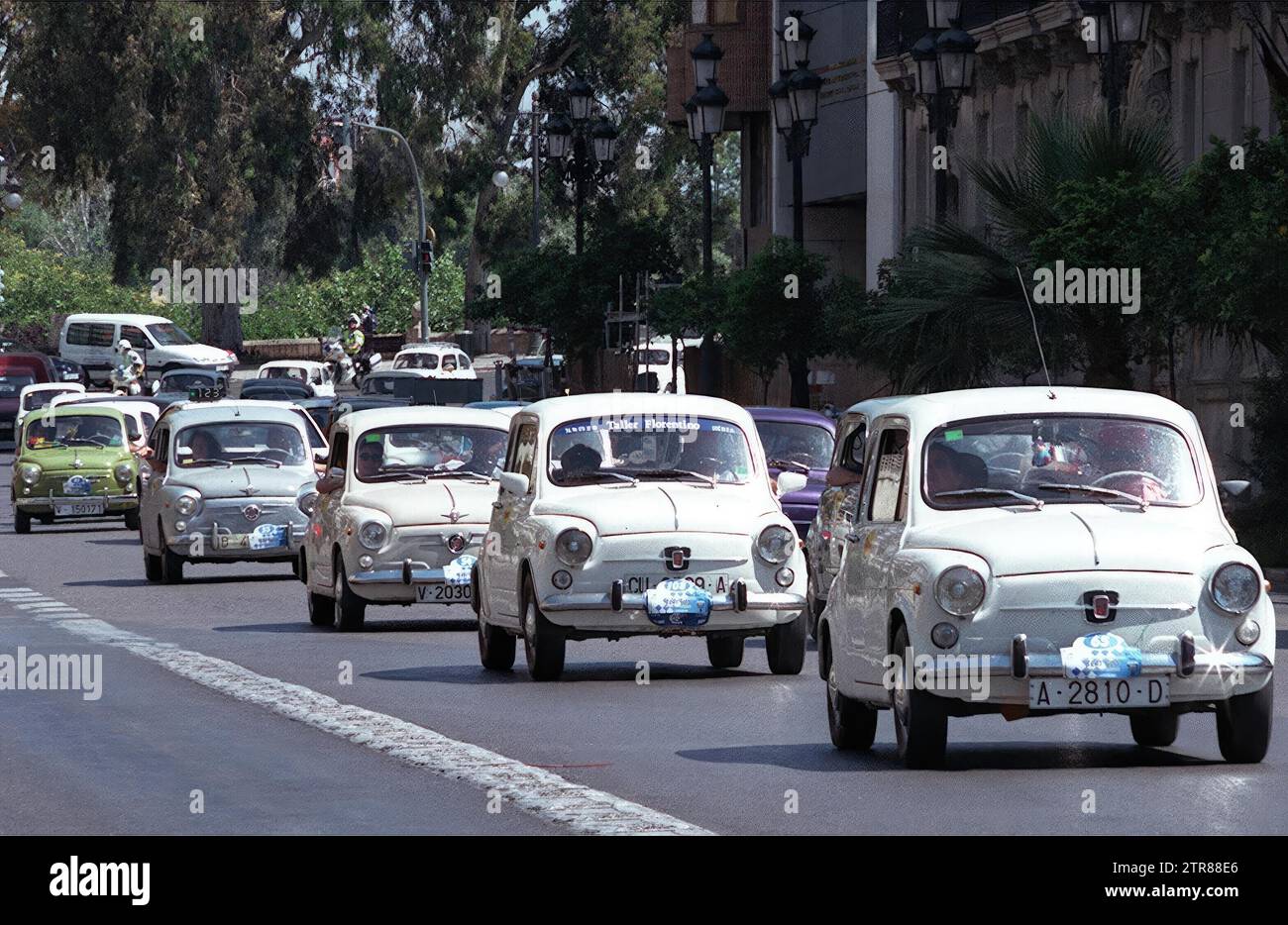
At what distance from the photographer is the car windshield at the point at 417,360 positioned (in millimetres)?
74188

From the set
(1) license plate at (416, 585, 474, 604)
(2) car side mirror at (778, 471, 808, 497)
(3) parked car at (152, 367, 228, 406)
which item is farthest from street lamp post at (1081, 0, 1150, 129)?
(3) parked car at (152, 367, 228, 406)

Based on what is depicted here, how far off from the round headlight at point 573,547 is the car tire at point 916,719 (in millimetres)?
4787

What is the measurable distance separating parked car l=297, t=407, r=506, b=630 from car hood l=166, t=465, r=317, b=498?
4.22 meters

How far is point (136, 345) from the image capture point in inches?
3278

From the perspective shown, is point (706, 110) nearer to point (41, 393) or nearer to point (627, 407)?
point (41, 393)

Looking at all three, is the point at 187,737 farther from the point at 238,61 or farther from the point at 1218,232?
the point at 238,61

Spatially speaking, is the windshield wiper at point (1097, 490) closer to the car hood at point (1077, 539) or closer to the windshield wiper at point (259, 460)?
the car hood at point (1077, 539)

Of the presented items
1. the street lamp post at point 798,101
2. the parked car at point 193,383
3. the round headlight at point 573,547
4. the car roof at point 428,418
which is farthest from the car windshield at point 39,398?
the round headlight at point 573,547

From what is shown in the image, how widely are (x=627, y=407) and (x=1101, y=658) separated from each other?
6.54 m

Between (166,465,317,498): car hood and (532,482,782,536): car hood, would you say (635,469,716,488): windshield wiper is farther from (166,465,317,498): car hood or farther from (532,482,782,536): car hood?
(166,465,317,498): car hood

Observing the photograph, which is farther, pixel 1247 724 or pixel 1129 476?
pixel 1129 476

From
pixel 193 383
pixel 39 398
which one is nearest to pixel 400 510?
pixel 39 398

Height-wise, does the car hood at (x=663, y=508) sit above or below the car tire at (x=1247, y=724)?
above

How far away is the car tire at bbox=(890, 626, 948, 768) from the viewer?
40.6 ft
